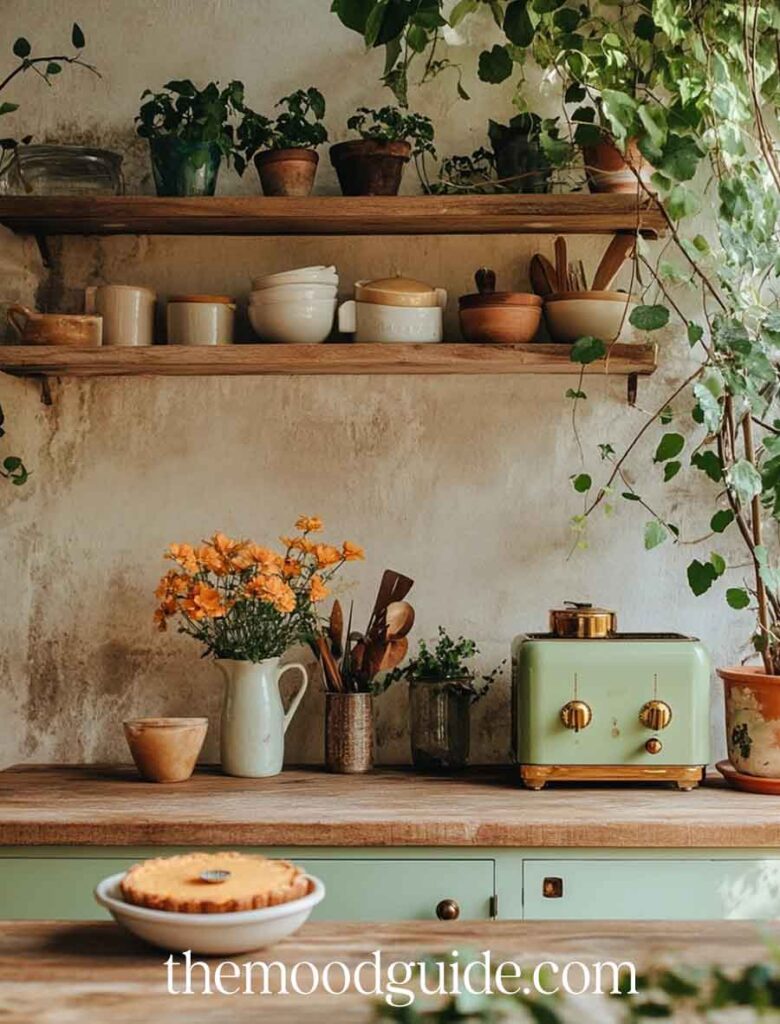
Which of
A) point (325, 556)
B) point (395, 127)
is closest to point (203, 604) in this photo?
point (325, 556)

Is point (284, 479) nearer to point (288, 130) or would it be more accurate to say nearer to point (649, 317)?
point (288, 130)

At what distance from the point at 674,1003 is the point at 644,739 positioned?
1.59 m

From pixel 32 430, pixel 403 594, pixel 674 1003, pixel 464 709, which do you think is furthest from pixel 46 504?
pixel 674 1003

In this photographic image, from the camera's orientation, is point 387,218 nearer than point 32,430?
Yes

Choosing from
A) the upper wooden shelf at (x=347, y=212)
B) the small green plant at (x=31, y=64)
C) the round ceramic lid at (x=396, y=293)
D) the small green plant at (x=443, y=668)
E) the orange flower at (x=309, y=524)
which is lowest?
the small green plant at (x=443, y=668)

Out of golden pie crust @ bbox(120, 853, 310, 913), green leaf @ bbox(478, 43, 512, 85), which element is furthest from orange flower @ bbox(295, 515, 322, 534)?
golden pie crust @ bbox(120, 853, 310, 913)

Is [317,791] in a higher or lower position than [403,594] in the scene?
lower

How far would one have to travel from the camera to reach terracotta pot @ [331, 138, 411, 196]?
257cm

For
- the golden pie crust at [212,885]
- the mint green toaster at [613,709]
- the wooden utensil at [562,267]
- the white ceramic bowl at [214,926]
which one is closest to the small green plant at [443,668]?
the mint green toaster at [613,709]

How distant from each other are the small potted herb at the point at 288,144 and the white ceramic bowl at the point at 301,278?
6.5 inches

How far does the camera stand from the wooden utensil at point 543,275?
268cm

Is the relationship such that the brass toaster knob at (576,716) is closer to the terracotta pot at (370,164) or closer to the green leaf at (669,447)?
the green leaf at (669,447)

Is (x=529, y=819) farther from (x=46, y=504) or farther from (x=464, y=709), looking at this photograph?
(x=46, y=504)

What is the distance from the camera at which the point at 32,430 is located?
2783 mm
